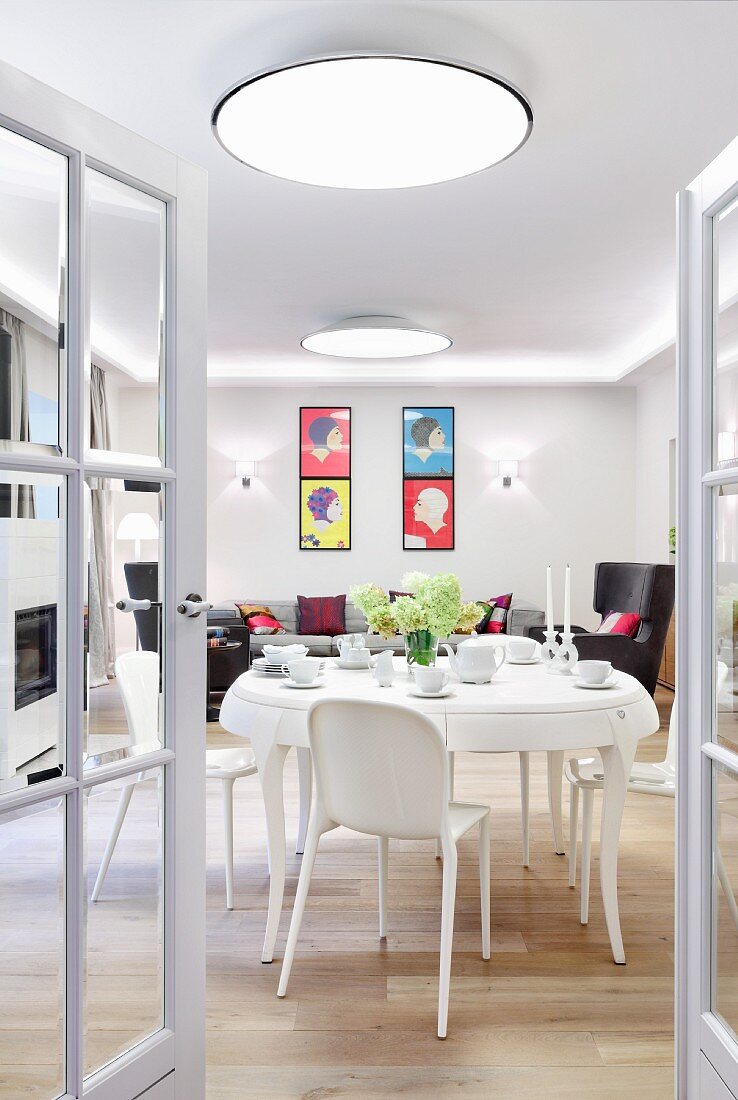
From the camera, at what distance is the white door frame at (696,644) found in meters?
1.57

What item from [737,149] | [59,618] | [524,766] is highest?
[737,149]

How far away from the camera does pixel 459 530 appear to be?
7895 millimetres

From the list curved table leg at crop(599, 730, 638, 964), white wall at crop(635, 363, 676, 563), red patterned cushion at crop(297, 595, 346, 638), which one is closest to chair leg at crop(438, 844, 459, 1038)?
curved table leg at crop(599, 730, 638, 964)

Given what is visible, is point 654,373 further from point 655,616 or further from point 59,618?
point 59,618

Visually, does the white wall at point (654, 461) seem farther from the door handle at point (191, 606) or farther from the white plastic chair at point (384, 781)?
the door handle at point (191, 606)

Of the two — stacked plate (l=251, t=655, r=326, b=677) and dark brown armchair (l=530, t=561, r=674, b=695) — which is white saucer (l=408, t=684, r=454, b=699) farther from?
dark brown armchair (l=530, t=561, r=674, b=695)

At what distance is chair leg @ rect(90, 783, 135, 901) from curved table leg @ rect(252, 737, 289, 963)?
86 cm

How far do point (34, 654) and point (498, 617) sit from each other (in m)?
5.90

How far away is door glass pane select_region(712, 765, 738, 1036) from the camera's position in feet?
4.86

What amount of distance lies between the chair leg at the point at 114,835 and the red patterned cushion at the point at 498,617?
5.54 m

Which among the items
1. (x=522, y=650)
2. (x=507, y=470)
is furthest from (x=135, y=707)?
(x=507, y=470)

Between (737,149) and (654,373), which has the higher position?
(654,373)

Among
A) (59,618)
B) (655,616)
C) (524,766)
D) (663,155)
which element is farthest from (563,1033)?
(655,616)

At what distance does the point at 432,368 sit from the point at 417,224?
3.42m
